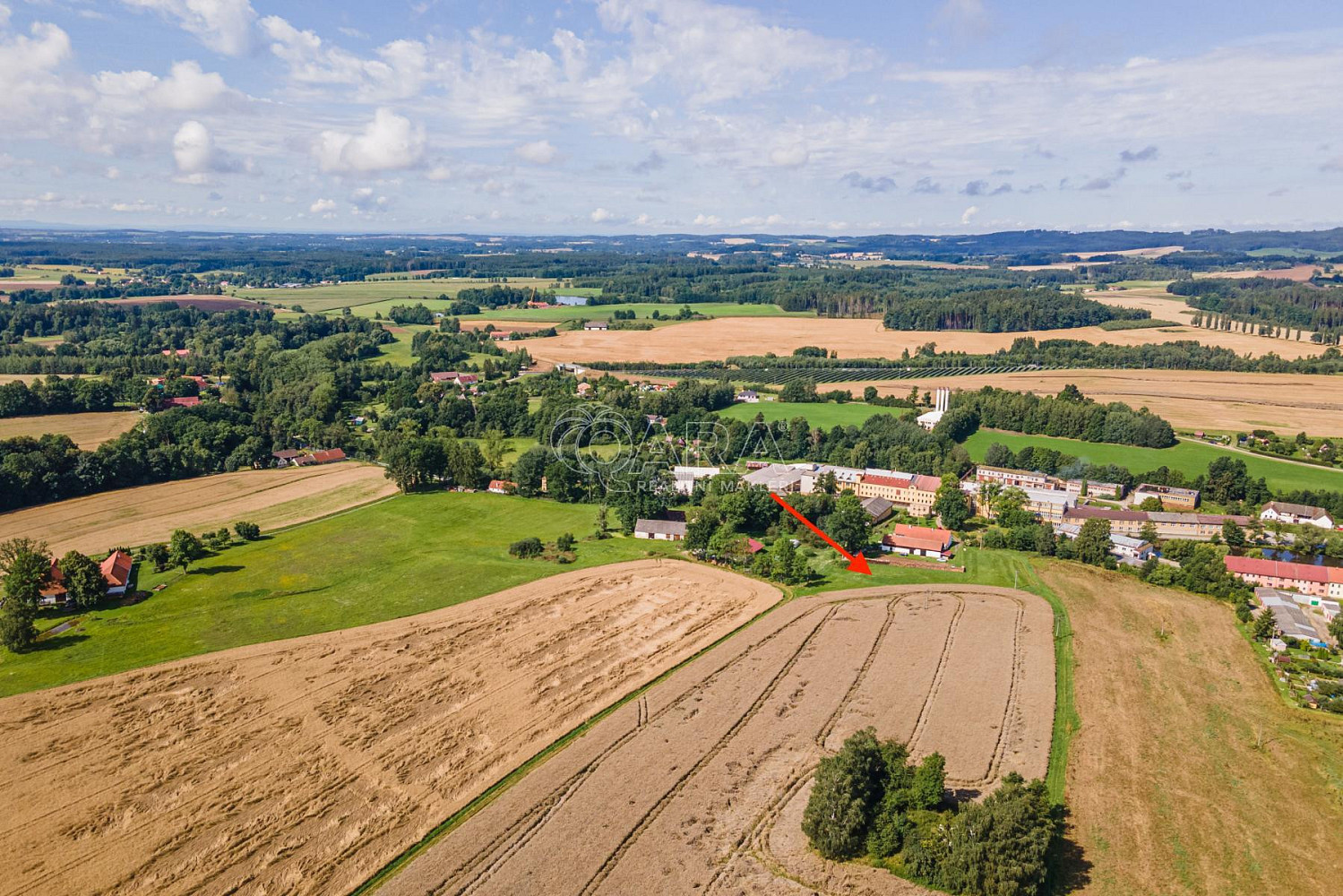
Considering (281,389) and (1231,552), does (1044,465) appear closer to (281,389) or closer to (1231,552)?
(1231,552)

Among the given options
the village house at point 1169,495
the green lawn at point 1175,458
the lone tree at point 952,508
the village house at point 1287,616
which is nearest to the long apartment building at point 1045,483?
the village house at point 1169,495

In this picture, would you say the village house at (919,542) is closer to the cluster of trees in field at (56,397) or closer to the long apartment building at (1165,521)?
the long apartment building at (1165,521)

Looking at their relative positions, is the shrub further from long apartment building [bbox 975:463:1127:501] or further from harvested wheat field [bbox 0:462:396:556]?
long apartment building [bbox 975:463:1127:501]

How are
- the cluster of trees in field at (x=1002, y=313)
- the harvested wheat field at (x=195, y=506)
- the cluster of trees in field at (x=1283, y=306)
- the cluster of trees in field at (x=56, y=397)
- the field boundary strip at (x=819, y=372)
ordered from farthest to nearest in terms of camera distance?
the cluster of trees in field at (x=1002, y=313) → the cluster of trees in field at (x=1283, y=306) → the field boundary strip at (x=819, y=372) → the cluster of trees in field at (x=56, y=397) → the harvested wheat field at (x=195, y=506)

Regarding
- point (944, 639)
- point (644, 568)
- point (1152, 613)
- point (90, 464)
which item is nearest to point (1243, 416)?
point (1152, 613)

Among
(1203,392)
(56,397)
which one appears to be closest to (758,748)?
(56,397)

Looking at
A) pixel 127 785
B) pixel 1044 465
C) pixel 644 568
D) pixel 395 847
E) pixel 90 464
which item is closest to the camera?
pixel 395 847
